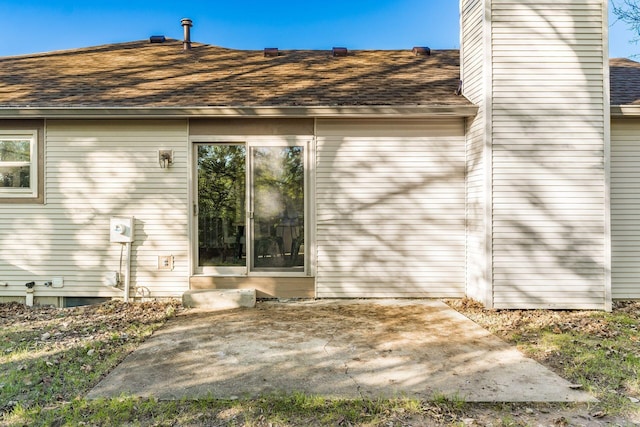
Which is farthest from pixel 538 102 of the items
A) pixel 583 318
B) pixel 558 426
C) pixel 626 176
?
pixel 558 426

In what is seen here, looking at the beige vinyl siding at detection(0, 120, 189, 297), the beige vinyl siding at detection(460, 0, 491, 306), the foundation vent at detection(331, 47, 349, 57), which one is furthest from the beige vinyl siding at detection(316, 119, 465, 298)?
the foundation vent at detection(331, 47, 349, 57)

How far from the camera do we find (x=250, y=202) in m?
5.67

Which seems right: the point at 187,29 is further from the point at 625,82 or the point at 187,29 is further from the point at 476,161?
the point at 625,82

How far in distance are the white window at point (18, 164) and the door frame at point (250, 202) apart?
222 cm

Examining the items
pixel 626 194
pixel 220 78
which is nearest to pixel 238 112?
pixel 220 78

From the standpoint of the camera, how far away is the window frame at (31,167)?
5.54 meters

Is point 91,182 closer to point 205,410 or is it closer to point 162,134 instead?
point 162,134

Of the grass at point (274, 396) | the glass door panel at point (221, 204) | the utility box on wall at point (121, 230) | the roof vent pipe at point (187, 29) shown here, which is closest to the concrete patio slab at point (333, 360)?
the grass at point (274, 396)

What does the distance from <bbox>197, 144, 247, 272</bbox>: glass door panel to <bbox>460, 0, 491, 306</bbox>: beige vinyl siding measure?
10.7 feet

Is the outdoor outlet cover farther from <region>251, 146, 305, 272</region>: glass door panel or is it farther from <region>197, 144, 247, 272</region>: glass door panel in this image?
<region>251, 146, 305, 272</region>: glass door panel

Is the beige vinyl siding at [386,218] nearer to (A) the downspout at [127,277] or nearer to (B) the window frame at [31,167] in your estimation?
(A) the downspout at [127,277]

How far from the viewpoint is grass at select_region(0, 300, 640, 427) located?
2.49m

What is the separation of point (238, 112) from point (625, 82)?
648 centimetres

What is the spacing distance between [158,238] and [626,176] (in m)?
6.83
